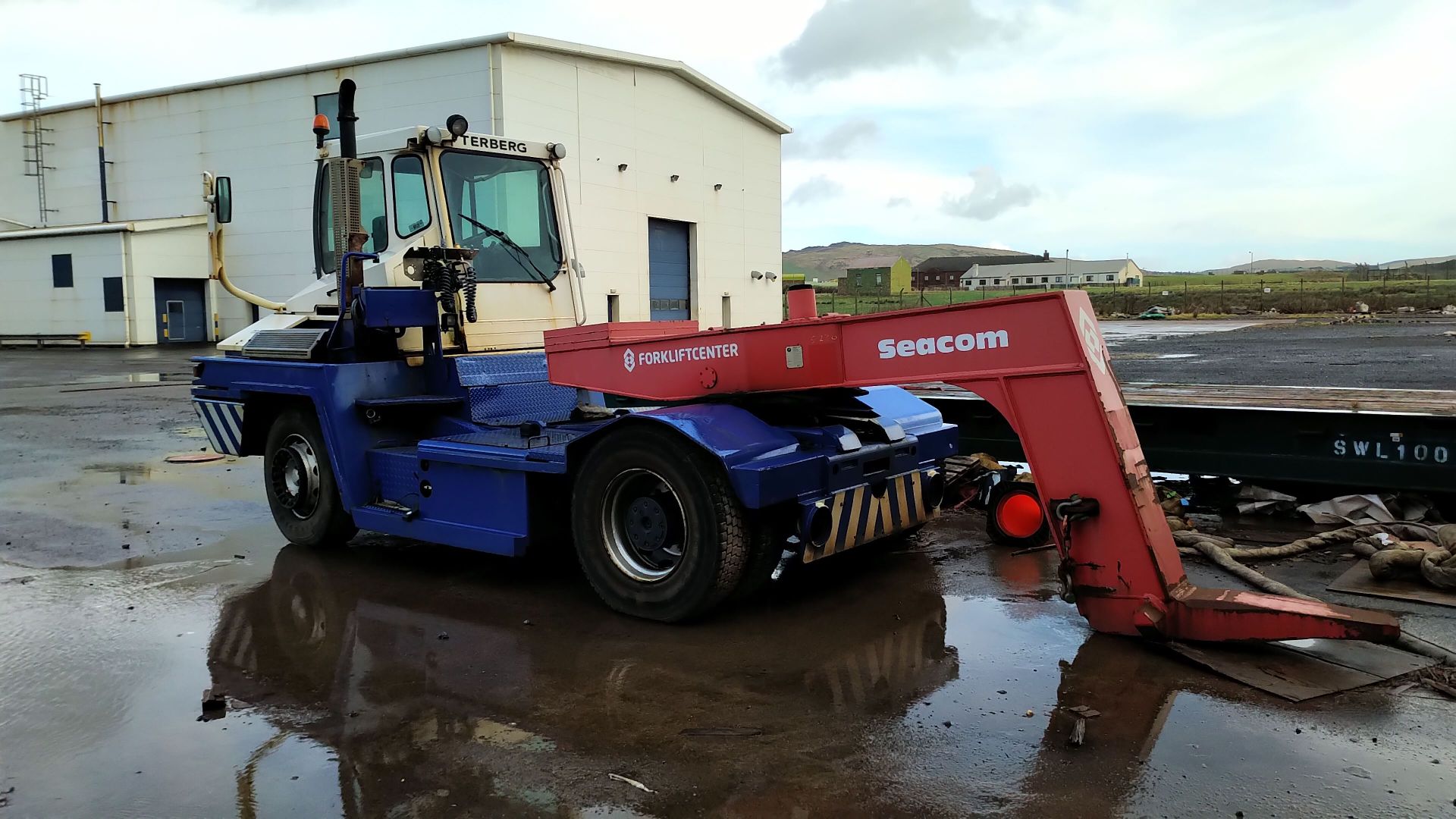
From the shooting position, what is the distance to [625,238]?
2822cm

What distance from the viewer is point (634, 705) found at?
14.4ft

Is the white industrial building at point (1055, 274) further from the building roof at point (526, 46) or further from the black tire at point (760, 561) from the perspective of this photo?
the black tire at point (760, 561)

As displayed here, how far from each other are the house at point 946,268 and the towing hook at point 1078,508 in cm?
8994

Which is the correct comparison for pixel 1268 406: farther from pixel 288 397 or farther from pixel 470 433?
pixel 288 397

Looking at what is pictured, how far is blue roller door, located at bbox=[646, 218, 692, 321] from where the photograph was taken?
29.8 m

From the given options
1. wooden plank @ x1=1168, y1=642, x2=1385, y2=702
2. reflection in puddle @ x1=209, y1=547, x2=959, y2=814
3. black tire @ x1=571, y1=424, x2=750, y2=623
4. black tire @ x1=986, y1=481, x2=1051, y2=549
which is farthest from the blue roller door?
wooden plank @ x1=1168, y1=642, x2=1385, y2=702

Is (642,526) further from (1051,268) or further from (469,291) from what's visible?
(1051,268)

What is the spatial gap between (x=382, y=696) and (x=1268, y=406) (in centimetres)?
645

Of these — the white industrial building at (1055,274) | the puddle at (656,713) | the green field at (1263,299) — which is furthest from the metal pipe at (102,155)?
the white industrial building at (1055,274)

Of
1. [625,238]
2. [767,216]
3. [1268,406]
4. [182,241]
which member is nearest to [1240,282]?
[767,216]

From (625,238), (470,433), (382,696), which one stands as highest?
(625,238)

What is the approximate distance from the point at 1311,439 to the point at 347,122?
672 centimetres

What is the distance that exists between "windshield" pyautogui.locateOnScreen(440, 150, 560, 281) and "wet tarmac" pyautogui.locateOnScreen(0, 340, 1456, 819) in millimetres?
2076

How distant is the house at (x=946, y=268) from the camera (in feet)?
349
